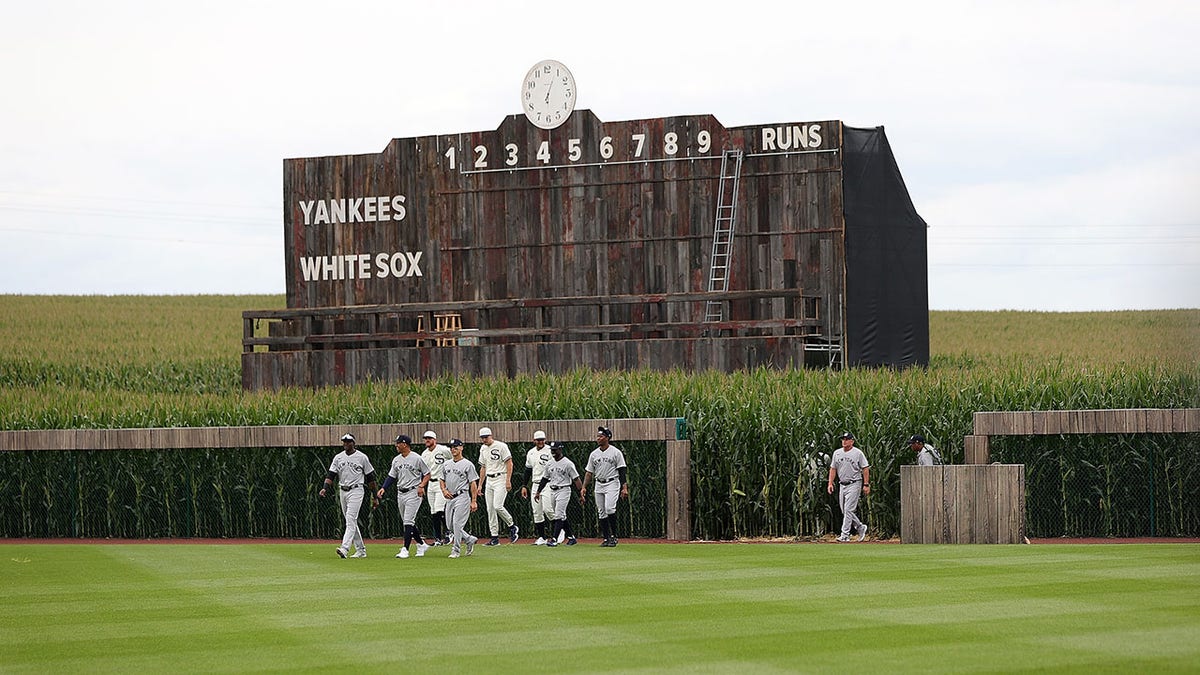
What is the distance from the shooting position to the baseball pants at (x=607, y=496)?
24.0 meters

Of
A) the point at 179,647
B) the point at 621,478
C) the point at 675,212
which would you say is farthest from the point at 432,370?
the point at 179,647

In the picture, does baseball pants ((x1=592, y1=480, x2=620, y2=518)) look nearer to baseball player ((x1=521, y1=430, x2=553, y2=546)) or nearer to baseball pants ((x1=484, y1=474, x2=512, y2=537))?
baseball player ((x1=521, y1=430, x2=553, y2=546))

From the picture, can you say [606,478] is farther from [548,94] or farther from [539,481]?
[548,94]

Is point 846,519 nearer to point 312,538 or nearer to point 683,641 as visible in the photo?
point 312,538

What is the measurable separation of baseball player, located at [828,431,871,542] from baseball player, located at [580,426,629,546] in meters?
3.43

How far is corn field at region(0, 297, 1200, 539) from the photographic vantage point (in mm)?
25906

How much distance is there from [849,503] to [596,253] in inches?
530

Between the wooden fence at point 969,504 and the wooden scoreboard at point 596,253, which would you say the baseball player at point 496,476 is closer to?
the wooden fence at point 969,504

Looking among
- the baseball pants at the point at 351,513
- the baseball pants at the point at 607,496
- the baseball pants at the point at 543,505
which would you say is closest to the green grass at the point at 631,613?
the baseball pants at the point at 351,513

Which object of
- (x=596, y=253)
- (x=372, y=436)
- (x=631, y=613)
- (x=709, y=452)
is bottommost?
(x=631, y=613)

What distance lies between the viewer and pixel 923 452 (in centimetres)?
2520

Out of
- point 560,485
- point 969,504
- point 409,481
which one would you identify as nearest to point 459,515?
point 409,481

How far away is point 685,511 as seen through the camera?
86.9 ft

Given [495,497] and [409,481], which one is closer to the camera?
[409,481]
